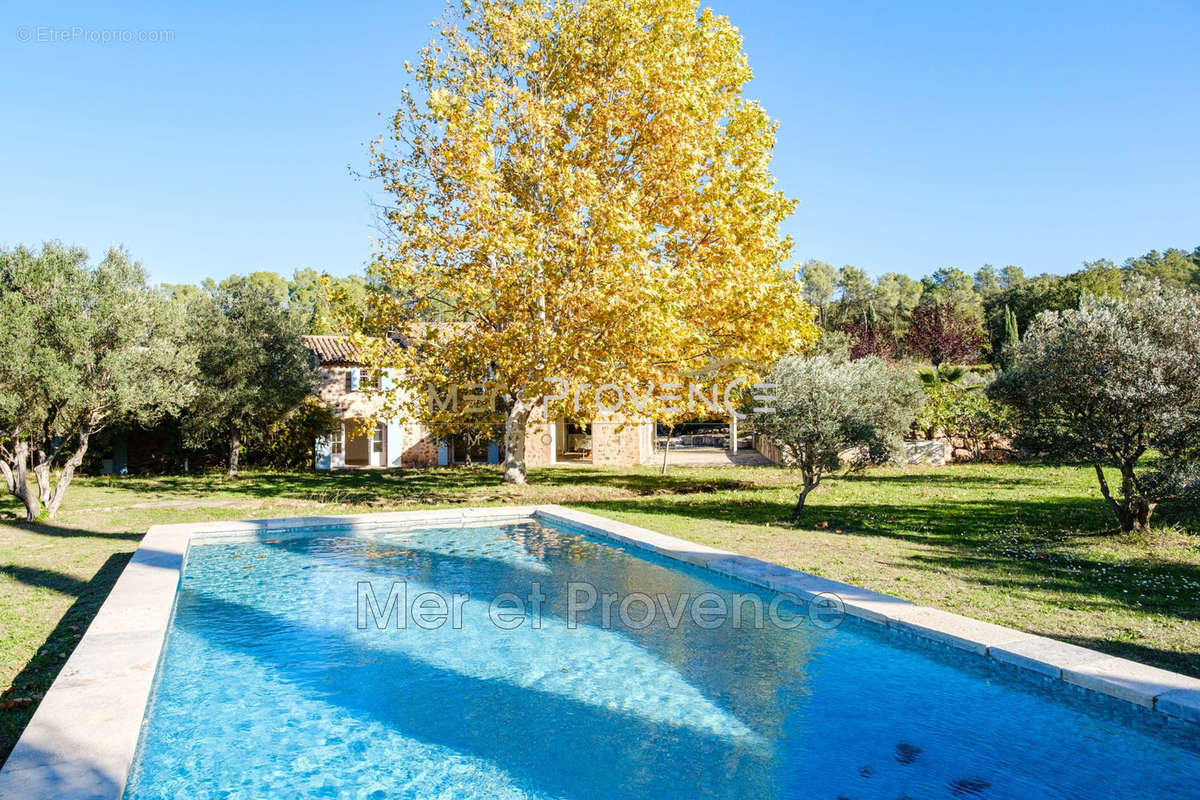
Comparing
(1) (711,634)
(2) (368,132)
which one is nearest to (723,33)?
(2) (368,132)

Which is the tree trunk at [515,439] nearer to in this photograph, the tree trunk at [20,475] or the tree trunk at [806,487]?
the tree trunk at [806,487]

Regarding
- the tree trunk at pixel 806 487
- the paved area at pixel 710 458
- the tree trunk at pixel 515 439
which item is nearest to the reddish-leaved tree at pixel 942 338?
the paved area at pixel 710 458

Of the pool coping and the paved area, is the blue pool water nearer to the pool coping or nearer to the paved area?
the pool coping

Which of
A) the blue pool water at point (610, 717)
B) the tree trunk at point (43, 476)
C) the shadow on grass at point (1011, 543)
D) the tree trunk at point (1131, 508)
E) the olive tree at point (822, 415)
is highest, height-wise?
the olive tree at point (822, 415)

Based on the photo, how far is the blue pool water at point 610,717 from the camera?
459 centimetres

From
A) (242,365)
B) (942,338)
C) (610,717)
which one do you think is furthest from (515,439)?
(942,338)

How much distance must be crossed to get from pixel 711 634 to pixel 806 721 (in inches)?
76.1

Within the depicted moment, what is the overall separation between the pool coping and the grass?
1.11 feet

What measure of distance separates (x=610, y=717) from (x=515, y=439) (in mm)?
14996

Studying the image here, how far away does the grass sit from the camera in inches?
270

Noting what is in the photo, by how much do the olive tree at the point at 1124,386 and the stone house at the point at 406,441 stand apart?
18.1 meters

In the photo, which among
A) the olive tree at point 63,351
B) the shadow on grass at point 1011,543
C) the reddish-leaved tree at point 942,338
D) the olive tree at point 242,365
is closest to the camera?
the shadow on grass at point 1011,543

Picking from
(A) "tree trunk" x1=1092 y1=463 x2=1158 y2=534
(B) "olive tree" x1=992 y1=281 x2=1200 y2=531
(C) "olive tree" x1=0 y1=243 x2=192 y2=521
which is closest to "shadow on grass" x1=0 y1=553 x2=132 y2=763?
(C) "olive tree" x1=0 y1=243 x2=192 y2=521

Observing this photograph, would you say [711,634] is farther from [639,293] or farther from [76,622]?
[639,293]
